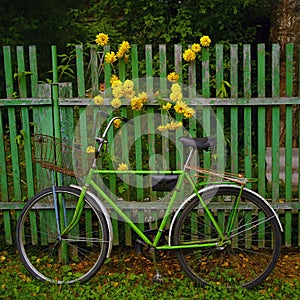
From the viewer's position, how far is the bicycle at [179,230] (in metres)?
4.08

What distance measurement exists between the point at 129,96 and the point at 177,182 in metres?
0.78

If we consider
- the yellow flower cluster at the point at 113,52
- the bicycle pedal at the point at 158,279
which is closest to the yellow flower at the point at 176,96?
the yellow flower cluster at the point at 113,52

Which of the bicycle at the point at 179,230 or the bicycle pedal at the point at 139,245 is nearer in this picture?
the bicycle at the point at 179,230

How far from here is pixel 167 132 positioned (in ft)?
14.6

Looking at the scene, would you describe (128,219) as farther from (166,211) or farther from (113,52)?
(113,52)

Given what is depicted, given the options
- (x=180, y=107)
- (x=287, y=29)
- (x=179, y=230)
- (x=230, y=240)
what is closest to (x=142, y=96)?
(x=180, y=107)

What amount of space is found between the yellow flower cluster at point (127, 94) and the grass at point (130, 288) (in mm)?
1341

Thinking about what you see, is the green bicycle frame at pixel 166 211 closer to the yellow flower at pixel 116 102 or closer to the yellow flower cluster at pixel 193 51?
the yellow flower at pixel 116 102

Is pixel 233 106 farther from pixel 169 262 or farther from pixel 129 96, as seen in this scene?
pixel 169 262

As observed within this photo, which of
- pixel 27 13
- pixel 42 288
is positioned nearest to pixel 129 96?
pixel 42 288

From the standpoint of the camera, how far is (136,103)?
4.28 metres

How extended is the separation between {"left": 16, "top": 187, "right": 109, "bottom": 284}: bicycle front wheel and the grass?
0.11 metres

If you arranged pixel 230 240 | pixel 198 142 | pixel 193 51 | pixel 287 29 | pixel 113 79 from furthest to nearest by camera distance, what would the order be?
1. pixel 287 29
2. pixel 113 79
3. pixel 193 51
4. pixel 230 240
5. pixel 198 142

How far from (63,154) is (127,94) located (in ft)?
2.30
